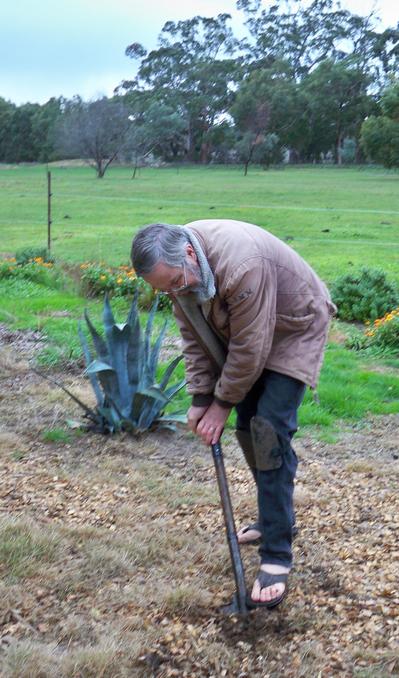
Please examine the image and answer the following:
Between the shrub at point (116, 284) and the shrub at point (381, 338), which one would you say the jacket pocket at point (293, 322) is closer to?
the shrub at point (381, 338)

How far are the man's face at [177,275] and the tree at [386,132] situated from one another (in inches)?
1269

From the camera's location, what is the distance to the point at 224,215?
58.5ft

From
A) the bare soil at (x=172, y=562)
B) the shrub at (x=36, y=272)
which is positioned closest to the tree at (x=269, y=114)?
the shrub at (x=36, y=272)

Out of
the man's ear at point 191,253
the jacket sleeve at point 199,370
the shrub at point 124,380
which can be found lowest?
the shrub at point 124,380

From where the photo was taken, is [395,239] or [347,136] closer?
[395,239]

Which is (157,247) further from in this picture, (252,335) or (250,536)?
(250,536)

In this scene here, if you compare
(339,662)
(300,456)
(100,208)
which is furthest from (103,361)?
(100,208)

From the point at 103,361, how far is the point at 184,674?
97.2 inches

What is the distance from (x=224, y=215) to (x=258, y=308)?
601 inches

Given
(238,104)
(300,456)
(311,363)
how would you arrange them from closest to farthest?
(311,363)
(300,456)
(238,104)

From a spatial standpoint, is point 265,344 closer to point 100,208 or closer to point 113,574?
point 113,574

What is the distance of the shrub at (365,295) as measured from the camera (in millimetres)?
8336

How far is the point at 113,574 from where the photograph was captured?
3.39 metres

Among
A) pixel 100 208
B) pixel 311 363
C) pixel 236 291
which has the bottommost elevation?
pixel 100 208
